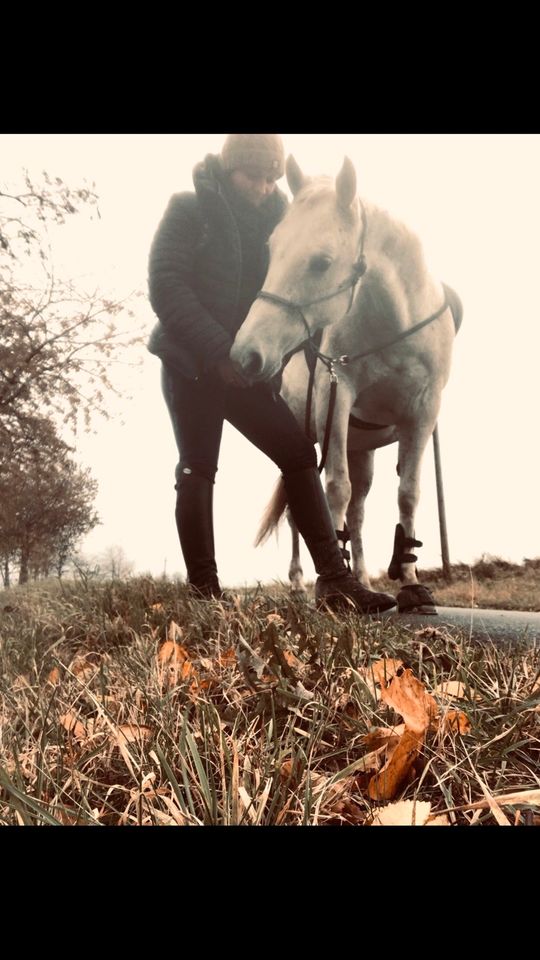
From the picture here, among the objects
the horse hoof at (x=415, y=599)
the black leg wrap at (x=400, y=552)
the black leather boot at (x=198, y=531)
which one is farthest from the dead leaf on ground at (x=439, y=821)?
the black leather boot at (x=198, y=531)

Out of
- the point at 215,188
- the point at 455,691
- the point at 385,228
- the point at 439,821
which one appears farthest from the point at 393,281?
the point at 439,821

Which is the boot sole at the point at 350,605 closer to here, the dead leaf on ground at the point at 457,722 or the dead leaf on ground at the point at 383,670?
the dead leaf on ground at the point at 383,670

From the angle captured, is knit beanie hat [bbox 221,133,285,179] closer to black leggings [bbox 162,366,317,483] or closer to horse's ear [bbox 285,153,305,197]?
horse's ear [bbox 285,153,305,197]

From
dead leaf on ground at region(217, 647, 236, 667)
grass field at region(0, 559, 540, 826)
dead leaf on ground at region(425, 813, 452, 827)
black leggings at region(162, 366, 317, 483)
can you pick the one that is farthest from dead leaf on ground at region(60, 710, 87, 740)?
black leggings at region(162, 366, 317, 483)

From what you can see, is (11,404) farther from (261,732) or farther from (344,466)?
(261,732)

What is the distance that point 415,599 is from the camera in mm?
2934

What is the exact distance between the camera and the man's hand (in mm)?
3004

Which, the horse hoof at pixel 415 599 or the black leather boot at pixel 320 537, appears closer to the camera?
the horse hoof at pixel 415 599

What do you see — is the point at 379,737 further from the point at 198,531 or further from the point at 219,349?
the point at 219,349

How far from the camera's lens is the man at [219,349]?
2.90 meters

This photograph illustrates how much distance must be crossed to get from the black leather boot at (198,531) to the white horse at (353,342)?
0.81 ft
